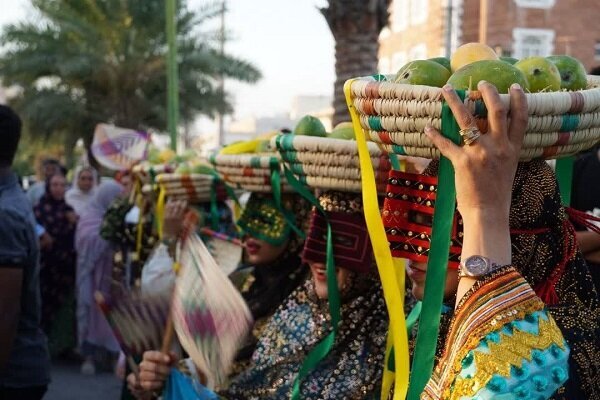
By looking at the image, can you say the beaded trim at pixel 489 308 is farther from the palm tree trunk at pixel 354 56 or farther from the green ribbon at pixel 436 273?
the palm tree trunk at pixel 354 56

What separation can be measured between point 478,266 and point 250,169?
2.17m

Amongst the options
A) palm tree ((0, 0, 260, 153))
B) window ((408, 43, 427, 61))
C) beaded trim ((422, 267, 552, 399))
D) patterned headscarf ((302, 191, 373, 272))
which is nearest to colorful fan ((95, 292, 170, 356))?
patterned headscarf ((302, 191, 373, 272))

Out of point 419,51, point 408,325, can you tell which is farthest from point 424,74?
point 419,51

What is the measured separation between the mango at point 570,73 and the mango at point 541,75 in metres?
0.10

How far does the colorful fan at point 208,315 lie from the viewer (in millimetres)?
3062

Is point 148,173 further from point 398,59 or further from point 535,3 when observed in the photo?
point 398,59

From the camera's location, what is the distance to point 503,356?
5.40ft

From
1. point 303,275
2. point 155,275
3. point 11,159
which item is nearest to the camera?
point 11,159

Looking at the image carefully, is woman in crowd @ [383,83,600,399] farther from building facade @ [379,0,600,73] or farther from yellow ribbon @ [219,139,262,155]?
building facade @ [379,0,600,73]

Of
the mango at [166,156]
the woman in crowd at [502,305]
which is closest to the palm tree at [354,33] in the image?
the mango at [166,156]

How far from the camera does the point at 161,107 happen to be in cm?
2030

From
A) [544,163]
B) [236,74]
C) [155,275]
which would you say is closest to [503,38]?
[236,74]

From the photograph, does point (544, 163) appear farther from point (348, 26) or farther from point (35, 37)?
point (35, 37)

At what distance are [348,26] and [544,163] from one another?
5.66m
